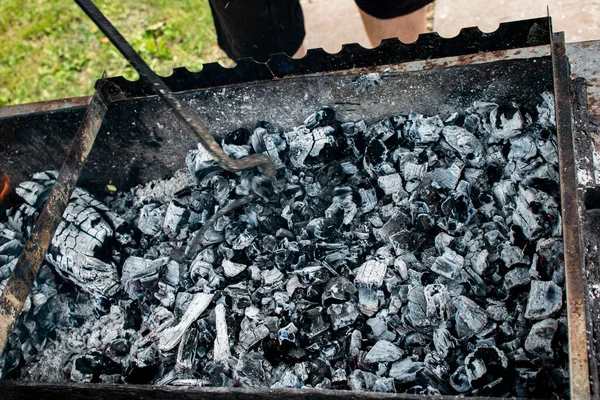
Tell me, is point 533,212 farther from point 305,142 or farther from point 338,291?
point 305,142

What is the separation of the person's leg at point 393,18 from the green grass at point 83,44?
1.28 metres

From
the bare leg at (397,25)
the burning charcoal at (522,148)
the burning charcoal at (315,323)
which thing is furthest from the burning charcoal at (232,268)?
the bare leg at (397,25)

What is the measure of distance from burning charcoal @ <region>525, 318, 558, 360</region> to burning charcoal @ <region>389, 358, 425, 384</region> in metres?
0.40

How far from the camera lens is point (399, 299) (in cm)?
217

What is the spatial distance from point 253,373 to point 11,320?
3.19 feet

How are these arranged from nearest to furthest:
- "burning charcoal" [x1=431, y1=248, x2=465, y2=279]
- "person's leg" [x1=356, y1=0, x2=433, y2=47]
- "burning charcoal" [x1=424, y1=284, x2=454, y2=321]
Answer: "burning charcoal" [x1=424, y1=284, x2=454, y2=321] < "burning charcoal" [x1=431, y1=248, x2=465, y2=279] < "person's leg" [x1=356, y1=0, x2=433, y2=47]

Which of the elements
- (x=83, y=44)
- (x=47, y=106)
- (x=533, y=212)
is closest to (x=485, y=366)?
(x=533, y=212)

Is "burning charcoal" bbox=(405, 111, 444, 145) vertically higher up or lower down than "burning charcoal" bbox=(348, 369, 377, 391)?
higher up

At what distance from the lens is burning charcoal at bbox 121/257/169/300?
255 centimetres

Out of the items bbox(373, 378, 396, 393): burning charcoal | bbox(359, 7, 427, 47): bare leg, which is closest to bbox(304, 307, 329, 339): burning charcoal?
bbox(373, 378, 396, 393): burning charcoal

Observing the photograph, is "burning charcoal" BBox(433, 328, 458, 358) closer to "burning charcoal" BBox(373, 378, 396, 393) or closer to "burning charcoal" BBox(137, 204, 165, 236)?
"burning charcoal" BBox(373, 378, 396, 393)

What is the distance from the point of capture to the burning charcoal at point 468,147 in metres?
2.48

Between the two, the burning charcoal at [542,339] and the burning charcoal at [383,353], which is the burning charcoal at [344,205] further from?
the burning charcoal at [542,339]

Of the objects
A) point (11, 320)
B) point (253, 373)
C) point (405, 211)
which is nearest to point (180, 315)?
point (253, 373)
